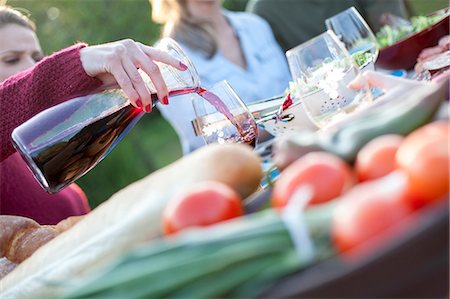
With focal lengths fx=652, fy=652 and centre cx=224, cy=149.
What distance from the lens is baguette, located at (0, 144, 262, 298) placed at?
0.52m

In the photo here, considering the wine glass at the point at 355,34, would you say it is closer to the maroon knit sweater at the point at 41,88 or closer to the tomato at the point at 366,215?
the maroon knit sweater at the point at 41,88

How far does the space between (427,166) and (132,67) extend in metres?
0.56

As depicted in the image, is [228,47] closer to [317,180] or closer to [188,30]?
[188,30]

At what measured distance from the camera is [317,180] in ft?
1.43

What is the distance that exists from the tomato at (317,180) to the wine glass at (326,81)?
31cm

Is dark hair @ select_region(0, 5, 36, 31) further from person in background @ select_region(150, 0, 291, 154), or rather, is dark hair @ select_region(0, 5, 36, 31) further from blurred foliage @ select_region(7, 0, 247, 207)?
blurred foliage @ select_region(7, 0, 247, 207)

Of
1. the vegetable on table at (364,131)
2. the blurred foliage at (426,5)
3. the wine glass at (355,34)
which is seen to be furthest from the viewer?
the blurred foliage at (426,5)

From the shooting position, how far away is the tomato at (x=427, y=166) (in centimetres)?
39

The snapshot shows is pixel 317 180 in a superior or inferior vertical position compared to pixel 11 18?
inferior

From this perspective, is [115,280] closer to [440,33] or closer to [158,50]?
[158,50]

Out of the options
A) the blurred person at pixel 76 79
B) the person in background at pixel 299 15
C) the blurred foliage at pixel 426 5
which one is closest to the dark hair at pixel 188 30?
the person in background at pixel 299 15

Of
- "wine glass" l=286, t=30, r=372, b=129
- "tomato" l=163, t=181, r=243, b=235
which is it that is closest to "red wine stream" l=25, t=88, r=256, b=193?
"wine glass" l=286, t=30, r=372, b=129

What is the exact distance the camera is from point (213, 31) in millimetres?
2027

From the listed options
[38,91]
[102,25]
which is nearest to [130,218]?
[38,91]
